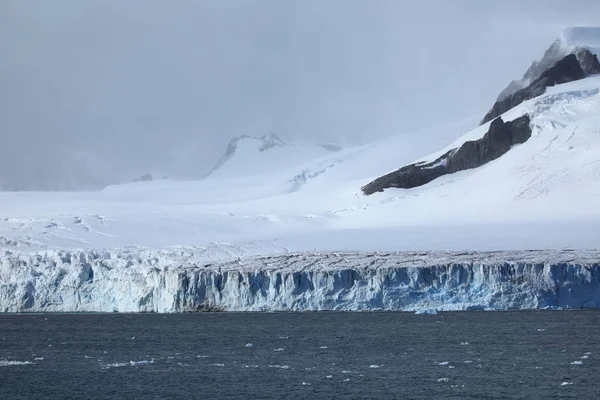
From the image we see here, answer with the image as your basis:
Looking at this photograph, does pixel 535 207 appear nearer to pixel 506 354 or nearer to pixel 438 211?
pixel 438 211

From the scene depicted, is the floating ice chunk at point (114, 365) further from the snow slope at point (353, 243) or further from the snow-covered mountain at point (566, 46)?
the snow-covered mountain at point (566, 46)

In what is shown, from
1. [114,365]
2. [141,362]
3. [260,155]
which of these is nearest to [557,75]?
[141,362]

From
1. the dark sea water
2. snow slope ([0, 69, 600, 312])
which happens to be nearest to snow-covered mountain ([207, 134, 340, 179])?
snow slope ([0, 69, 600, 312])

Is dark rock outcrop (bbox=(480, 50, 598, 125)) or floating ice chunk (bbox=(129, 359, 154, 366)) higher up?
dark rock outcrop (bbox=(480, 50, 598, 125))

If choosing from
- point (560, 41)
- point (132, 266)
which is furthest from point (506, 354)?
point (560, 41)

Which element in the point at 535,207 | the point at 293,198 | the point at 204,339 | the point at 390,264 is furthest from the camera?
the point at 293,198

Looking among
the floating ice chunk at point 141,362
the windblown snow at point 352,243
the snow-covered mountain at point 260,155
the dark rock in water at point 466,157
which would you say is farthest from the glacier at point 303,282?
the snow-covered mountain at point 260,155

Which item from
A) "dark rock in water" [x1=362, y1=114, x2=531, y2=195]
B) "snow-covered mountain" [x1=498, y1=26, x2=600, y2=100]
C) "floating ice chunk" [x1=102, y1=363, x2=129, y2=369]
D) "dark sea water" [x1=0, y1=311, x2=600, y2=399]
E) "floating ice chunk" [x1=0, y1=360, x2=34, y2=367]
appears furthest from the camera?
"snow-covered mountain" [x1=498, y1=26, x2=600, y2=100]

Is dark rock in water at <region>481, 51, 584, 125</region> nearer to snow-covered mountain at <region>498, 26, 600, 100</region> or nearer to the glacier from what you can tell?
snow-covered mountain at <region>498, 26, 600, 100</region>
